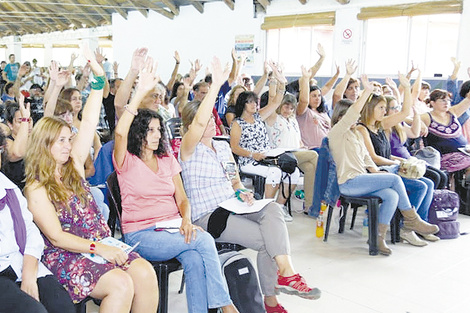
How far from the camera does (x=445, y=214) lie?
4.04 m

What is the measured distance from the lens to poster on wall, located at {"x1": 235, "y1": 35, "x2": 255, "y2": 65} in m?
10.4

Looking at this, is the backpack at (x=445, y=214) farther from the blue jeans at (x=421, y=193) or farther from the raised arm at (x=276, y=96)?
the raised arm at (x=276, y=96)

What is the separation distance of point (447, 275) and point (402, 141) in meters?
1.50

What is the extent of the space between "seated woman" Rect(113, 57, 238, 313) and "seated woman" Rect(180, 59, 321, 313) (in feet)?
0.49

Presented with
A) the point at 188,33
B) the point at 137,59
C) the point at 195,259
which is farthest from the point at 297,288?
the point at 188,33

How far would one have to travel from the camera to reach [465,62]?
7352 mm

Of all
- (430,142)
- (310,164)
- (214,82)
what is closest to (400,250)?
(310,164)

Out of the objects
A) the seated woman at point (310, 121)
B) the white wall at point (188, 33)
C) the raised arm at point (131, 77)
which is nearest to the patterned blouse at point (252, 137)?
the seated woman at point (310, 121)

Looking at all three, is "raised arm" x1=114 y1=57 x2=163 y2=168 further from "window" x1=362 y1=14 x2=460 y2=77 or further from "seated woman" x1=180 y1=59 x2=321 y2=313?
"window" x1=362 y1=14 x2=460 y2=77

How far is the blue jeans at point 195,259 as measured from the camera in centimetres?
219

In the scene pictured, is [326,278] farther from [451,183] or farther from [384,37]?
[384,37]

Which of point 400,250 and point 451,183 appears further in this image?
point 451,183

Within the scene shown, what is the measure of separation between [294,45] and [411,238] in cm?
712

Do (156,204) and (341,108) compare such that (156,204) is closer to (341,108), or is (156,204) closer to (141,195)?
(141,195)
